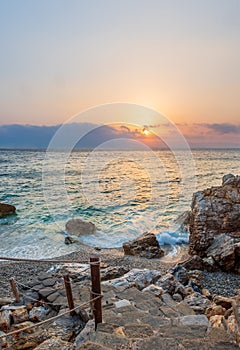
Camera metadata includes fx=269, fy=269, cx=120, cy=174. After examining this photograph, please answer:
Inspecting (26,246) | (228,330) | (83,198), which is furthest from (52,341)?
(83,198)

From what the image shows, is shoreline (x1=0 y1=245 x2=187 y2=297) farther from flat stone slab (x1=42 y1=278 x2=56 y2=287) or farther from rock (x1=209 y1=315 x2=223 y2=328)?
rock (x1=209 y1=315 x2=223 y2=328)

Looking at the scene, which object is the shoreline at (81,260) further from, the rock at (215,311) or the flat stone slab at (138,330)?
the flat stone slab at (138,330)

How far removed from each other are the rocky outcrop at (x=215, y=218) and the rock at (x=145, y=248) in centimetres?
149

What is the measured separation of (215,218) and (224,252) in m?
2.41

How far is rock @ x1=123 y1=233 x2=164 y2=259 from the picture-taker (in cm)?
1151

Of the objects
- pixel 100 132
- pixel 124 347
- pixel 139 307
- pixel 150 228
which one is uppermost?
pixel 100 132

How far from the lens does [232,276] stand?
843cm

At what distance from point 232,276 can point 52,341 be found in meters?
6.42

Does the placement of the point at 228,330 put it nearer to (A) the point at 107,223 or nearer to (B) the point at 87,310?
(B) the point at 87,310

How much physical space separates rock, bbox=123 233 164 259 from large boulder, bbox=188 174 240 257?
149 cm

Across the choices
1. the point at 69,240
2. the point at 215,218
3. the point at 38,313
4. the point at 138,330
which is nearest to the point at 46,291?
the point at 38,313

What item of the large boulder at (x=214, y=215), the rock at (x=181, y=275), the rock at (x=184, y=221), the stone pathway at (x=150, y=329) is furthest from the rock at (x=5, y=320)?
the rock at (x=184, y=221)

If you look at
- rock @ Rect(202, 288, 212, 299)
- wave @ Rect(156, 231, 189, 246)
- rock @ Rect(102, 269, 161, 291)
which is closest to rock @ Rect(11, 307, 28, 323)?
rock @ Rect(102, 269, 161, 291)

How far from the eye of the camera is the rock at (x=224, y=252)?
28.7ft
